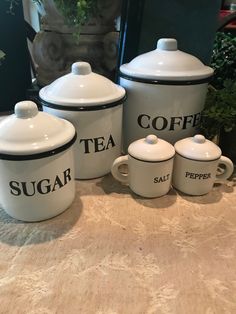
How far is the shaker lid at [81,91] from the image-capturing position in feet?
1.89

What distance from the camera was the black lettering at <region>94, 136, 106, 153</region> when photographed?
62 centimetres

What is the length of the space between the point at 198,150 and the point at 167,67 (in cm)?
18

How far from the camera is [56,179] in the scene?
52cm

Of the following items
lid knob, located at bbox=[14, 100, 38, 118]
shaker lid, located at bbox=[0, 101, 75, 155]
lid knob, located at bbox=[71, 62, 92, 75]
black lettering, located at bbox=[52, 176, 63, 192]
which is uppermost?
lid knob, located at bbox=[71, 62, 92, 75]

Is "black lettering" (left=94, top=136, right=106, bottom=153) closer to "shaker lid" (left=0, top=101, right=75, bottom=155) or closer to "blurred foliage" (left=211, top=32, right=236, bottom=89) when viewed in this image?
"shaker lid" (left=0, top=101, right=75, bottom=155)

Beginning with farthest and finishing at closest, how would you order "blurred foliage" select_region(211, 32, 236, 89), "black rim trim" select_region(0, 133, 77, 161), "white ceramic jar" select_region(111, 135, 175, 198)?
"blurred foliage" select_region(211, 32, 236, 89) < "white ceramic jar" select_region(111, 135, 175, 198) < "black rim trim" select_region(0, 133, 77, 161)

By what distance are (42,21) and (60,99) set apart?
361 mm

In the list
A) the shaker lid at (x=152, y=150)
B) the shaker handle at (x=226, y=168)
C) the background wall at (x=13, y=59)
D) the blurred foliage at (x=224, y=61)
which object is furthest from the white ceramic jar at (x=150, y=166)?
the background wall at (x=13, y=59)

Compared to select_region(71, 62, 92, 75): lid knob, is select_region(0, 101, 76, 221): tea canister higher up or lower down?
lower down

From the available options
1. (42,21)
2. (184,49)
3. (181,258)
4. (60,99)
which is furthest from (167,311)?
(42,21)

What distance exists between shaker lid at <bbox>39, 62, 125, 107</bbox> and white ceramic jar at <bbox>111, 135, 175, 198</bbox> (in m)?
0.11

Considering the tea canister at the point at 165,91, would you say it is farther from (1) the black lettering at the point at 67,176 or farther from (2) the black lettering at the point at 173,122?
(1) the black lettering at the point at 67,176

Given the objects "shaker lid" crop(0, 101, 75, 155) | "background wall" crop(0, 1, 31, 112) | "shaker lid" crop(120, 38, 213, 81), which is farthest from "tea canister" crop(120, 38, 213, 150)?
"background wall" crop(0, 1, 31, 112)

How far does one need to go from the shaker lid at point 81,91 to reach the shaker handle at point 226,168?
0.23 meters
